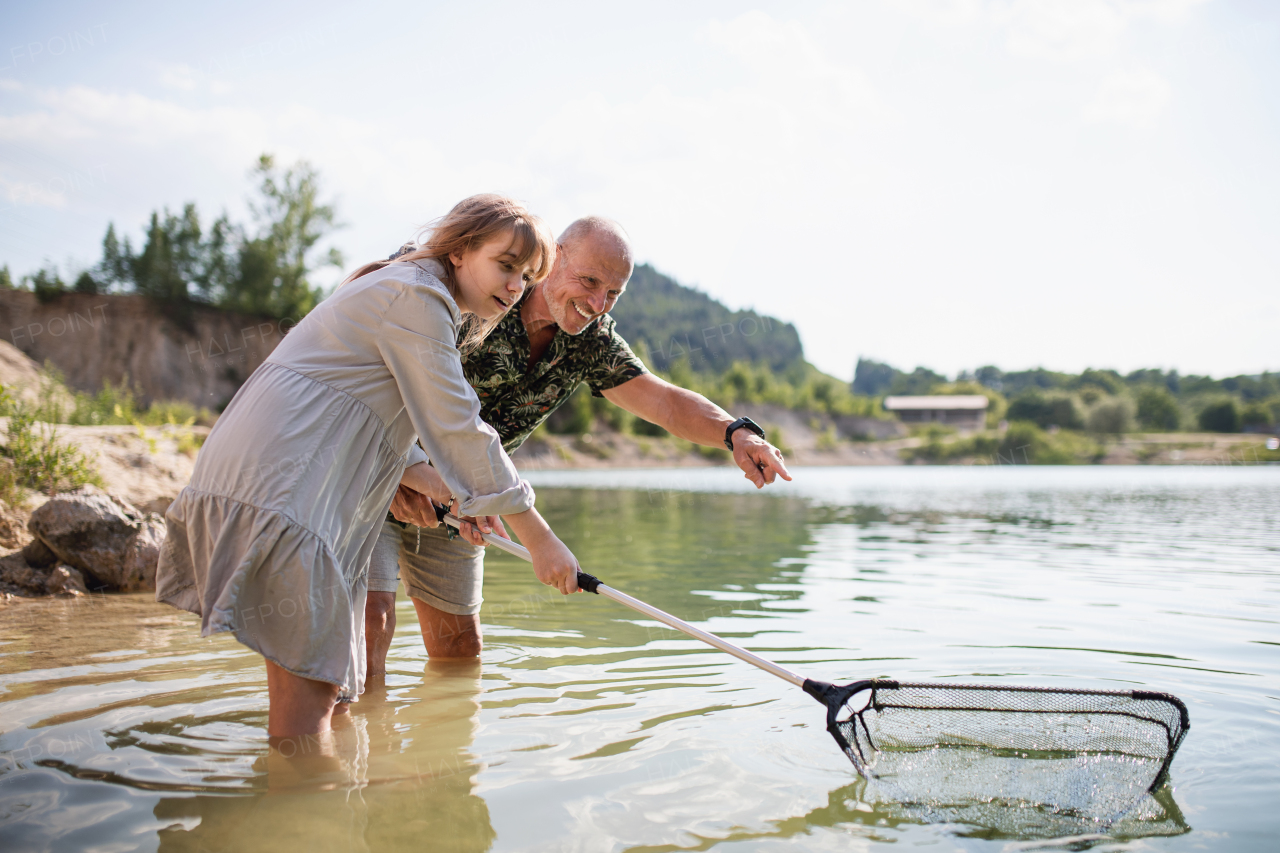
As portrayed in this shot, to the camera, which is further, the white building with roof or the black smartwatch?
the white building with roof

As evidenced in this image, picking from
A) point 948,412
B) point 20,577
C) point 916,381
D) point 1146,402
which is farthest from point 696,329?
point 20,577

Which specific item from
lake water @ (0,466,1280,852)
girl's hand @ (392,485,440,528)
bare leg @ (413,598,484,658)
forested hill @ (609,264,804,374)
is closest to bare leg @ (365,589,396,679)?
lake water @ (0,466,1280,852)

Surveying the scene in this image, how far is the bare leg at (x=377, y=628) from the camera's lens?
3.40m

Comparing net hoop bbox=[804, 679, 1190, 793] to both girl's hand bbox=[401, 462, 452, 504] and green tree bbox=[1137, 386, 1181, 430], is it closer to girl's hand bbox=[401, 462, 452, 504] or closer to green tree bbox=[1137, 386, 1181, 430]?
girl's hand bbox=[401, 462, 452, 504]

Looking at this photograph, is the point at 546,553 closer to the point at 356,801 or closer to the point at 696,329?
the point at 356,801

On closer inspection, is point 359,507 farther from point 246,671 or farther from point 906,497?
point 906,497

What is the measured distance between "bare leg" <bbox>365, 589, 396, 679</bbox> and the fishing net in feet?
5.81

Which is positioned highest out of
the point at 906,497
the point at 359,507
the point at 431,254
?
the point at 431,254

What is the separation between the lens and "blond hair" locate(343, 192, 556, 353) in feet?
7.43

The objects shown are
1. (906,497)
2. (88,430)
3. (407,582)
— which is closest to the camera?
(407,582)

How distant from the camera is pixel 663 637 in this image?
493cm

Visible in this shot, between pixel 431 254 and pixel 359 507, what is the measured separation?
739mm

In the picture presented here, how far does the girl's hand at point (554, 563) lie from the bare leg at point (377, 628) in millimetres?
1232

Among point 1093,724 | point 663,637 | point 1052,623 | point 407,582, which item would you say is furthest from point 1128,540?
point 407,582
